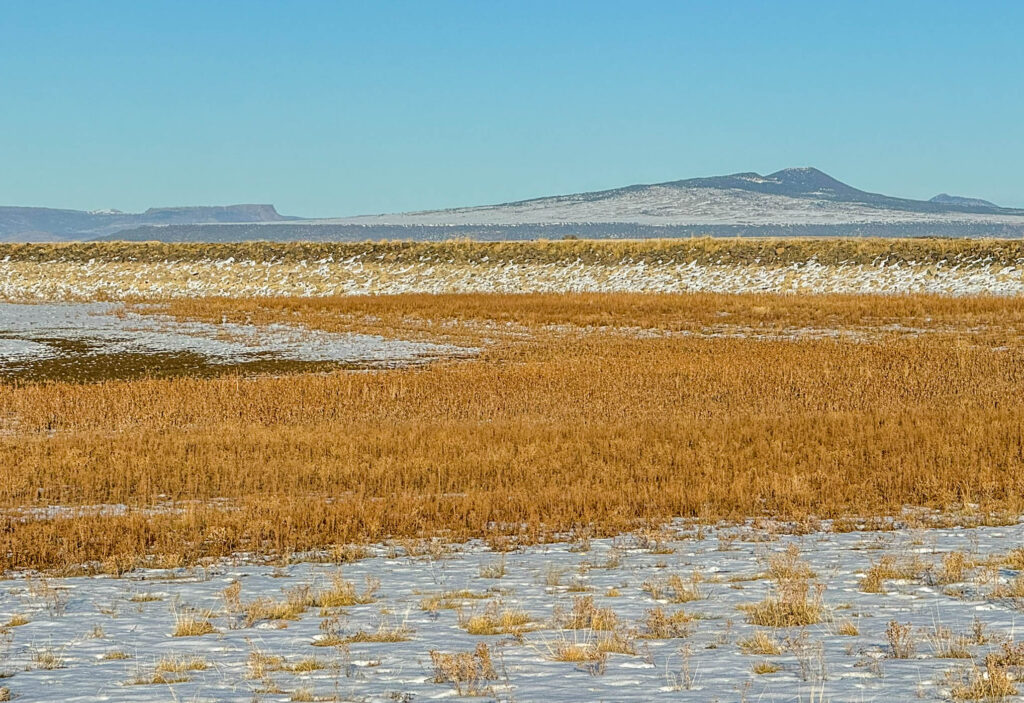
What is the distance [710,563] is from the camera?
11859 mm

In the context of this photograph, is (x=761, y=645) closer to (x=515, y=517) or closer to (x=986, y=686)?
(x=986, y=686)

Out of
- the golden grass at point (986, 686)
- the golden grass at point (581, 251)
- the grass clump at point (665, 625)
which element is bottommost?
the grass clump at point (665, 625)

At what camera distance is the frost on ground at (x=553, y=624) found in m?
7.47

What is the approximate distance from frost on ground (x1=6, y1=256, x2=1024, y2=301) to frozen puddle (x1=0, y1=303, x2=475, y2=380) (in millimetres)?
22594

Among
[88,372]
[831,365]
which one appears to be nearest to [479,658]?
[831,365]

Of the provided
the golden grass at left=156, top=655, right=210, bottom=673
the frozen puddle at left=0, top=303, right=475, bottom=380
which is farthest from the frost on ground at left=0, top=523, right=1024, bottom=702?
the frozen puddle at left=0, top=303, right=475, bottom=380

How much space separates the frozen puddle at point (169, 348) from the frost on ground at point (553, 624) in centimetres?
2053

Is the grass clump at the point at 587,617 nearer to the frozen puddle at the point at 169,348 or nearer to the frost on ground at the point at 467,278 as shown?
the frozen puddle at the point at 169,348

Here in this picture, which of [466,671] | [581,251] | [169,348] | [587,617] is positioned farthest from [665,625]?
[581,251]

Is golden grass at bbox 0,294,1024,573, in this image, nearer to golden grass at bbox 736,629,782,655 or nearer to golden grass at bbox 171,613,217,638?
golden grass at bbox 171,613,217,638

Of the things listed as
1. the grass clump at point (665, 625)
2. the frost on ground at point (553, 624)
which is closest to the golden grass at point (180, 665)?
the frost on ground at point (553, 624)

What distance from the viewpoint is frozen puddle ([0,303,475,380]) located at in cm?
3203

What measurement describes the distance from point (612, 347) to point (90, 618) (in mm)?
26624

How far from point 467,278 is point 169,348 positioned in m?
38.4
